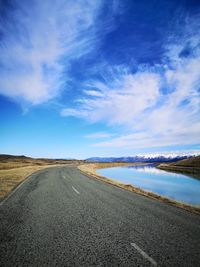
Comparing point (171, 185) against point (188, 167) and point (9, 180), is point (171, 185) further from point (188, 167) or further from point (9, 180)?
point (188, 167)

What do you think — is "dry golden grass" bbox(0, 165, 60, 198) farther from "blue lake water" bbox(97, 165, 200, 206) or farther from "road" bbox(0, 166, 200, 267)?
"blue lake water" bbox(97, 165, 200, 206)

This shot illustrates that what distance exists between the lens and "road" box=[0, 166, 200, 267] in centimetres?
443

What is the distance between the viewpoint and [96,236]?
5.85m

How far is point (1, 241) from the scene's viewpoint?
5336 millimetres

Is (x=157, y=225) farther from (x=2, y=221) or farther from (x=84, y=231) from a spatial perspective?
(x=2, y=221)

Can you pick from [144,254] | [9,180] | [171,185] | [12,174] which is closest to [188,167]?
[171,185]

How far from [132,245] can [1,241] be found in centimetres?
362

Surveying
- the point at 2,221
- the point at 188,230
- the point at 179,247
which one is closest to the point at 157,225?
the point at 188,230

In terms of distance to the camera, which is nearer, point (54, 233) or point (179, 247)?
point (179, 247)

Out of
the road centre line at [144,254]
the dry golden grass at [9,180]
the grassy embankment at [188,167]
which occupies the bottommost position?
the road centre line at [144,254]

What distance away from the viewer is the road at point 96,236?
14.5ft

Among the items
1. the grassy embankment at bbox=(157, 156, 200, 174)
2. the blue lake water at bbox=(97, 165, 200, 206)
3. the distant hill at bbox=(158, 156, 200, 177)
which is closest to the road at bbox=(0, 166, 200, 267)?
the blue lake water at bbox=(97, 165, 200, 206)

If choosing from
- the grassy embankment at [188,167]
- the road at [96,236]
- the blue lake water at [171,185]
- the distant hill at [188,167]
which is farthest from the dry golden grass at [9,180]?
the distant hill at [188,167]

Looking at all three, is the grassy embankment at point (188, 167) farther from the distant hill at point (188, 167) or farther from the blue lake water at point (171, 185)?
the blue lake water at point (171, 185)
